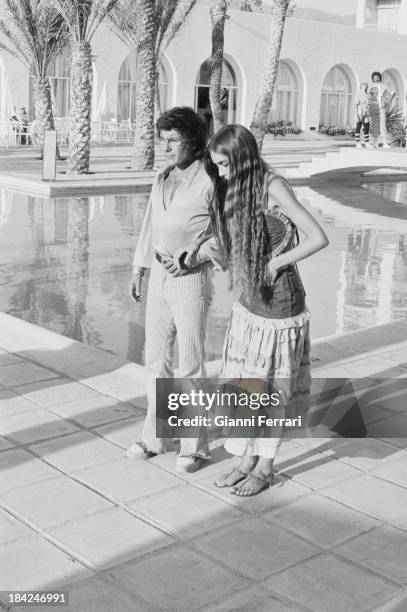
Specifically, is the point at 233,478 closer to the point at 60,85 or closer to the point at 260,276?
the point at 260,276

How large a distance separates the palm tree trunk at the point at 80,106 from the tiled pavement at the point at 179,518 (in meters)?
14.5

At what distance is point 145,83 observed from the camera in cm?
2022

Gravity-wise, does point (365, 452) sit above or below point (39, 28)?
below

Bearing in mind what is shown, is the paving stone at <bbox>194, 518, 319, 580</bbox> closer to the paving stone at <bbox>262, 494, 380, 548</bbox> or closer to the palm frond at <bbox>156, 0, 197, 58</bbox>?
the paving stone at <bbox>262, 494, 380, 548</bbox>

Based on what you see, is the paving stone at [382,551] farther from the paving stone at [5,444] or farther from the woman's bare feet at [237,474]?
the paving stone at [5,444]

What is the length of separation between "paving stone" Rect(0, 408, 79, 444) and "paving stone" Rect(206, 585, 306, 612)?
176 centimetres

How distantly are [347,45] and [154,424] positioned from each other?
130 feet

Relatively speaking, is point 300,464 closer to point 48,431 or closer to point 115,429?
point 115,429

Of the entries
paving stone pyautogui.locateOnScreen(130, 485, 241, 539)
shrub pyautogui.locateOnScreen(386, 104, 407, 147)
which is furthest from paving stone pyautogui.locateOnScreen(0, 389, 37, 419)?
shrub pyautogui.locateOnScreen(386, 104, 407, 147)

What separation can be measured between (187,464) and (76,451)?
597mm

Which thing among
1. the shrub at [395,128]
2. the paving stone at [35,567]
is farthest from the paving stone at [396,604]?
the shrub at [395,128]

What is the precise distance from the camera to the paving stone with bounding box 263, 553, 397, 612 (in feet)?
10.7

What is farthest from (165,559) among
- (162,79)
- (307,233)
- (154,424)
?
(162,79)

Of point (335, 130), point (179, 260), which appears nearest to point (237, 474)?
point (179, 260)
